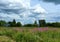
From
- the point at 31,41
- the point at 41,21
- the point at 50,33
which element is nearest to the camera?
the point at 31,41

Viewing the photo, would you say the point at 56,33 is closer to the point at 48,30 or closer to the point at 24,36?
the point at 48,30

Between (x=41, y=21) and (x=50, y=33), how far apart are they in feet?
12.2

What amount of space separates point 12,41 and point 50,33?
228 inches

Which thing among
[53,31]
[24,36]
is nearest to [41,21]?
[53,31]

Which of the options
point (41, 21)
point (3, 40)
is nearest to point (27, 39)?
point (3, 40)

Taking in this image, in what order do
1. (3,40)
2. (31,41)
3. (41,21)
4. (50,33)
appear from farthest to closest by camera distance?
(41,21) → (50,33) → (3,40) → (31,41)

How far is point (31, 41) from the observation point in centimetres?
1138

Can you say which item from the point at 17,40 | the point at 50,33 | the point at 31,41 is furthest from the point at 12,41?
the point at 50,33

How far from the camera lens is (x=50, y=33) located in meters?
16.8

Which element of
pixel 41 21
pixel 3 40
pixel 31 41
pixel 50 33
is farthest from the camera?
pixel 41 21

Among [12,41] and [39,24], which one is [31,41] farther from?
[39,24]

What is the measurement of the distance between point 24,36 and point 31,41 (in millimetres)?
916

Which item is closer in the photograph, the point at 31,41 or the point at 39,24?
the point at 31,41

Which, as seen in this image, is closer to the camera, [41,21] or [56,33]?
[56,33]
